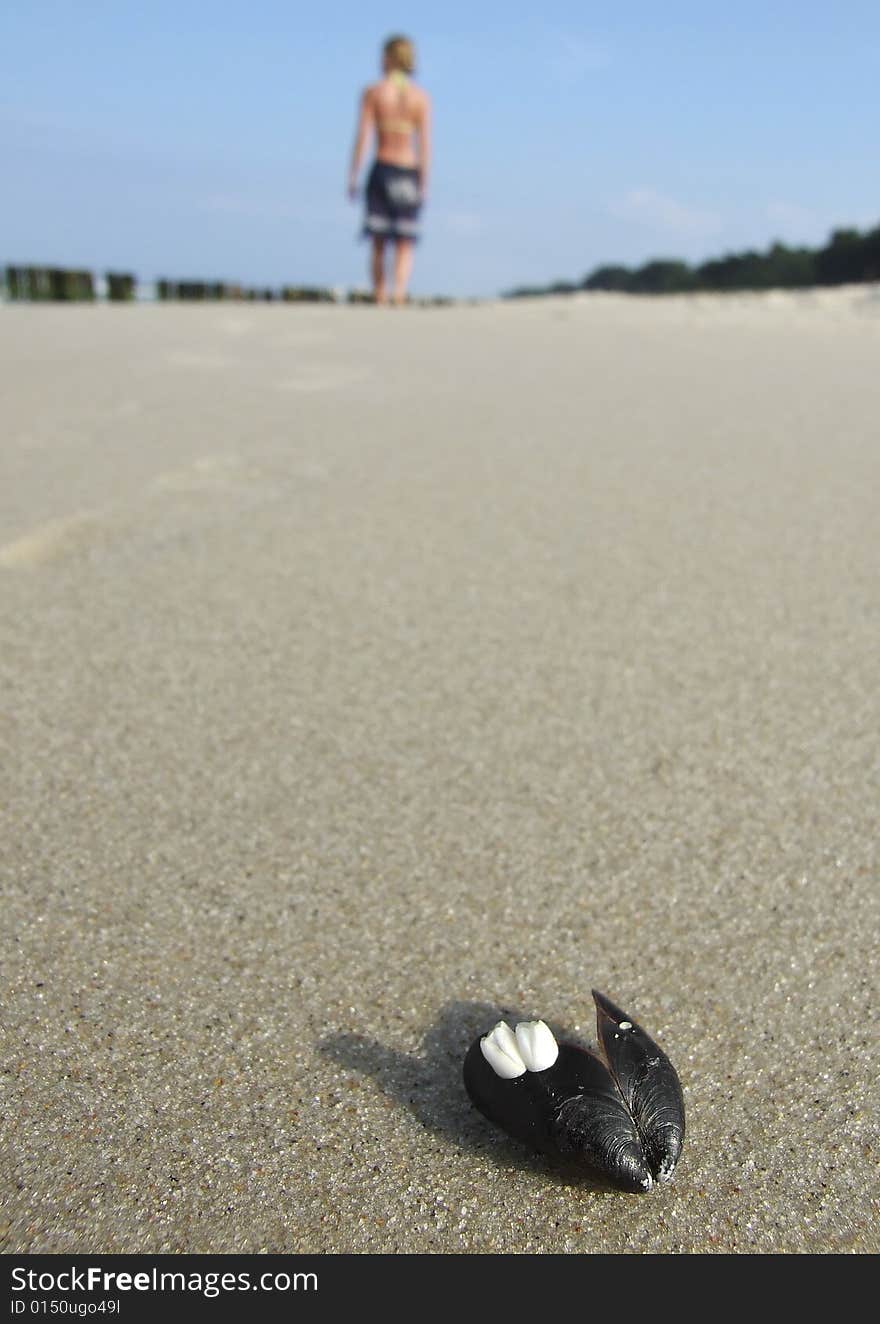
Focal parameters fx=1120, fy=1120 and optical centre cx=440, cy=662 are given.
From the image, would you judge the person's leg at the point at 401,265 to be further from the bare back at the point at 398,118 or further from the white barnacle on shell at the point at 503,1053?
the white barnacle on shell at the point at 503,1053

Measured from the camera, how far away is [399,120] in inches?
267

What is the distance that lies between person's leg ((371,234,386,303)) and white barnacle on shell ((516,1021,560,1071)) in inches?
273

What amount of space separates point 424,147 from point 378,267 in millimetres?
771

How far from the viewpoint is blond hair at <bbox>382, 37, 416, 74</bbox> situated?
6.51 metres

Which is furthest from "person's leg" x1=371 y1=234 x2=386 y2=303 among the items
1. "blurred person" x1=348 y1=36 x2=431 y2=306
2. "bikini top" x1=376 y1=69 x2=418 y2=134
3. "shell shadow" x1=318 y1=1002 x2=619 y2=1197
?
"shell shadow" x1=318 y1=1002 x2=619 y2=1197

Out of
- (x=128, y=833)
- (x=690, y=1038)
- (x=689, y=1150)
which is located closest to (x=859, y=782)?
(x=690, y=1038)

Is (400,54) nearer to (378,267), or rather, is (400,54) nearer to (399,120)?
(399,120)

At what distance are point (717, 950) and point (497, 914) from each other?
0.69 ft

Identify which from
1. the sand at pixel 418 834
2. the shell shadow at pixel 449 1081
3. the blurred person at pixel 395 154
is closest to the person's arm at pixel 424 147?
the blurred person at pixel 395 154

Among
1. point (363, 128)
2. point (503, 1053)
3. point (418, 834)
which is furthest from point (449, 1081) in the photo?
point (363, 128)

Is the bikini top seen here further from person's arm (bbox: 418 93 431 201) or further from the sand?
the sand

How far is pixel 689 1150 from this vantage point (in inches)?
33.7

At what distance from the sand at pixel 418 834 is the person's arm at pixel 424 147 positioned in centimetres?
496
